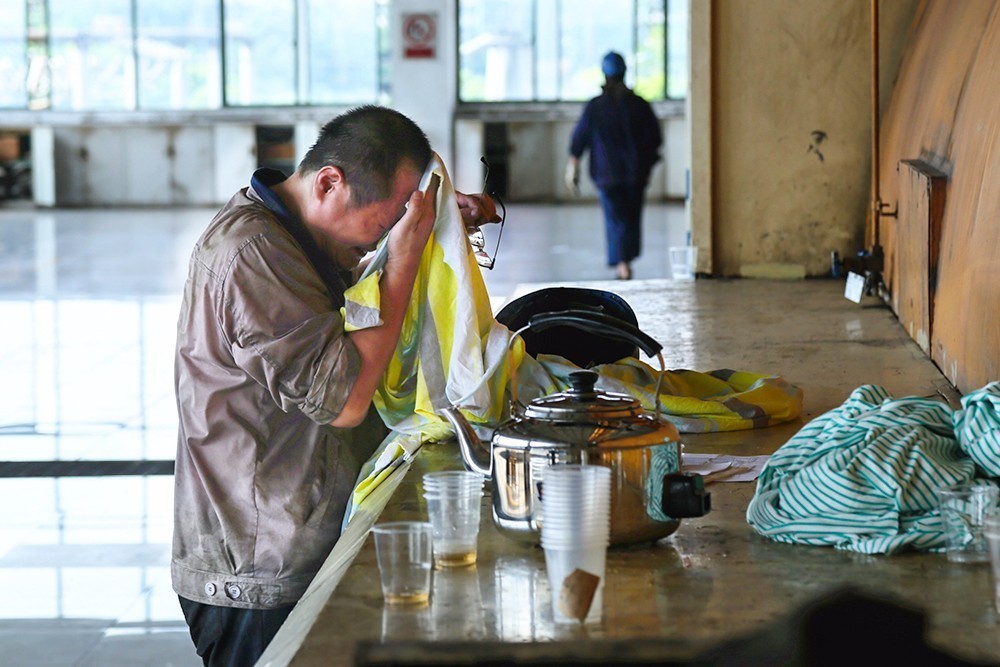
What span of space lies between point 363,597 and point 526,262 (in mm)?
9867

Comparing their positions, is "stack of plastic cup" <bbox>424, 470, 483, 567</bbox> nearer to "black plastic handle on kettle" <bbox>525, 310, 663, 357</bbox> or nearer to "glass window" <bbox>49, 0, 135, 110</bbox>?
"black plastic handle on kettle" <bbox>525, 310, 663, 357</bbox>

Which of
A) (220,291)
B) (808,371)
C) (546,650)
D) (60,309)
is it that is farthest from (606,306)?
(60,309)

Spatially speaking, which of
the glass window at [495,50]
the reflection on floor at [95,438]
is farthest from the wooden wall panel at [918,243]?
the glass window at [495,50]

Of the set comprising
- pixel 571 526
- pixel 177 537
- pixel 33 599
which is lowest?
pixel 33 599

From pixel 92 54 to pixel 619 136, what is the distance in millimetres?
12547

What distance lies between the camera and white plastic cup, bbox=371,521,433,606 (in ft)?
5.33

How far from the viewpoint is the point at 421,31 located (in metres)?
17.3

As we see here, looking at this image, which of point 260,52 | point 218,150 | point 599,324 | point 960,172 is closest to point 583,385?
point 599,324

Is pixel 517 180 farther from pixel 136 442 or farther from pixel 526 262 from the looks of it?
pixel 136 442

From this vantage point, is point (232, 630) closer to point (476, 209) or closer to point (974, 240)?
point (476, 209)

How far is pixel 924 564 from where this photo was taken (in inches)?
69.4

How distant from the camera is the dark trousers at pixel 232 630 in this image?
2379 millimetres

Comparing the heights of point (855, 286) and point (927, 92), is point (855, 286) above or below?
below

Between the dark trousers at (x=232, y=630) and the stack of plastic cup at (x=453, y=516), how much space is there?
694 mm
